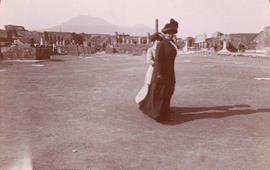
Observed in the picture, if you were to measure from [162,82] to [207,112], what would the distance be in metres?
1.55

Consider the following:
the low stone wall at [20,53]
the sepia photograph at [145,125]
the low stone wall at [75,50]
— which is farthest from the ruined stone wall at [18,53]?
the low stone wall at [75,50]

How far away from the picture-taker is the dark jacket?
5.35 m

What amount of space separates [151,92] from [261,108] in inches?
117

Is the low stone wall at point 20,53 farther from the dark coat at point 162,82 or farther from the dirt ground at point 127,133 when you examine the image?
the dark coat at point 162,82

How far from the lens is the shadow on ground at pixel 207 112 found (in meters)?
5.71

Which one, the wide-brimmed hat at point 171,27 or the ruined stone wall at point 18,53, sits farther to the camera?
the ruined stone wall at point 18,53

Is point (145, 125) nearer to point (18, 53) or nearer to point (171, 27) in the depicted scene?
point (171, 27)

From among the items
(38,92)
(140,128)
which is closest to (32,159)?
→ (140,128)

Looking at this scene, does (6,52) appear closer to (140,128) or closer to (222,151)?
(140,128)

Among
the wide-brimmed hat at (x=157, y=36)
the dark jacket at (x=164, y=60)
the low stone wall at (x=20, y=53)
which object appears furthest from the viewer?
the low stone wall at (x=20, y=53)

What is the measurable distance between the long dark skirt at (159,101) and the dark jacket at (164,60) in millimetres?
131

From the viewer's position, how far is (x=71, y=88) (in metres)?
9.17

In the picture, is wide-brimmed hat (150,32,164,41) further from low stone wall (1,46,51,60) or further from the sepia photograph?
low stone wall (1,46,51,60)

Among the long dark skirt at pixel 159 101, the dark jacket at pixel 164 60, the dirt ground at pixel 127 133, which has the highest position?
the dark jacket at pixel 164 60
